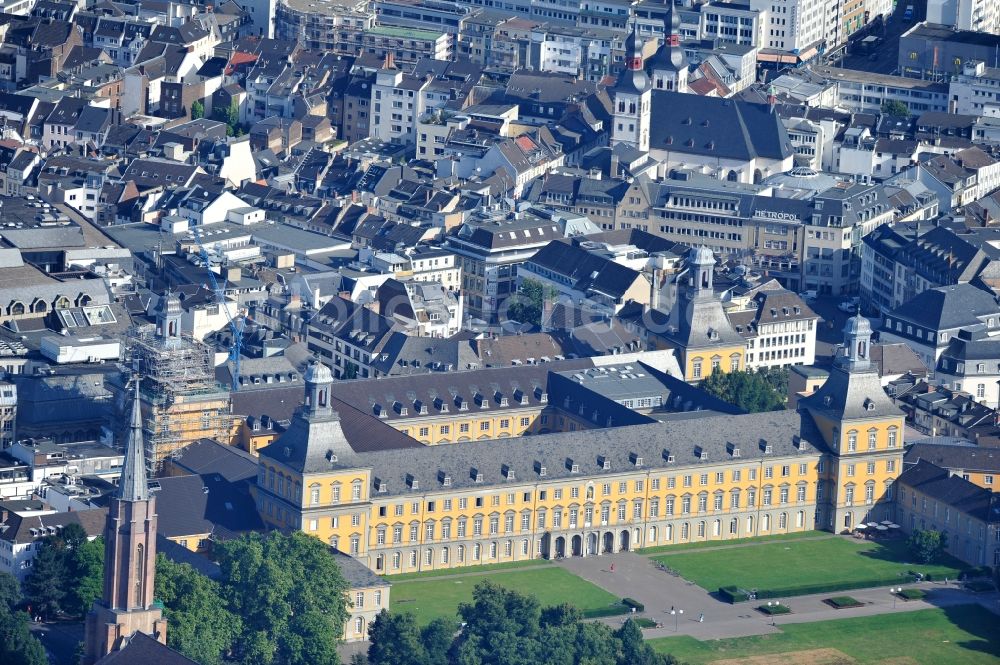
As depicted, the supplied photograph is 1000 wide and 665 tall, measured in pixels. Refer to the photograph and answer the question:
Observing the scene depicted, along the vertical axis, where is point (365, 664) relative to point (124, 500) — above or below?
below

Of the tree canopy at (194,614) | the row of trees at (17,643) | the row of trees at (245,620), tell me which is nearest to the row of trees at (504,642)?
the row of trees at (245,620)

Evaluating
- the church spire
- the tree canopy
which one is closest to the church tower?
the church spire

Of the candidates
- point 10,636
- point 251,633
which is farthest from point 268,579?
point 10,636

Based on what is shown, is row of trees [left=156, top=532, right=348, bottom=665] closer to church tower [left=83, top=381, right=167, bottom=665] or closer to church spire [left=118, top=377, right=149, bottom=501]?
church tower [left=83, top=381, right=167, bottom=665]

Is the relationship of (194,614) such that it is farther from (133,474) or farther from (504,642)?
(504,642)

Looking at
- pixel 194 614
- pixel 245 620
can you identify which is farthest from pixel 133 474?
pixel 245 620

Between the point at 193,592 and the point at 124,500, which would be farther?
the point at 193,592

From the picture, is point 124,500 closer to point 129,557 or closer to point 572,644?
point 129,557
